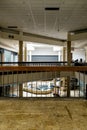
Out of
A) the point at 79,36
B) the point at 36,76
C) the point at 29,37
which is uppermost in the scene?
the point at 29,37

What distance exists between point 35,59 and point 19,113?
1057 inches

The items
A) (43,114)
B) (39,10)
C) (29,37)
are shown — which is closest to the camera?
(43,114)

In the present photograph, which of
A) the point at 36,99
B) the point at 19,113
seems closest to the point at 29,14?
the point at 36,99

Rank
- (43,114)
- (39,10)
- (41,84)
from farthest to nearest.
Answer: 1. (39,10)
2. (41,84)
3. (43,114)

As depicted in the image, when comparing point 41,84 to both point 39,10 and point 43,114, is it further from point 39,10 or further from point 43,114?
point 43,114

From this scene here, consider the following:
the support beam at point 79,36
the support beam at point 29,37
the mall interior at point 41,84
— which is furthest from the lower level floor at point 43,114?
the support beam at point 79,36

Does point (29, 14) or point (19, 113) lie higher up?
point (29, 14)

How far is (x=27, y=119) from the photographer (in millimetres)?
3191

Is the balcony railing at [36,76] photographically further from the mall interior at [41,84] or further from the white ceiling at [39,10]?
the white ceiling at [39,10]

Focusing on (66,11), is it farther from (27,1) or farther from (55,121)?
(55,121)

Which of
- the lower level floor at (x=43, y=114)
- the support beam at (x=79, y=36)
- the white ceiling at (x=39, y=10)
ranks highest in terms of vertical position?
the white ceiling at (x=39, y=10)

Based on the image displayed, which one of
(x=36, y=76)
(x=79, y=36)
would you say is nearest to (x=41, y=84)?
(x=36, y=76)

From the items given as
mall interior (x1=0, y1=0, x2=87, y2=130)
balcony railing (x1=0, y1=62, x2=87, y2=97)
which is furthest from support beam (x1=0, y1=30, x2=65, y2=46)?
balcony railing (x1=0, y1=62, x2=87, y2=97)

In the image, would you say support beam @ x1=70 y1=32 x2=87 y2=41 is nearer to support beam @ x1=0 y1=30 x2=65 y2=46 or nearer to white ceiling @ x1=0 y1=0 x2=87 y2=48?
support beam @ x1=0 y1=30 x2=65 y2=46
